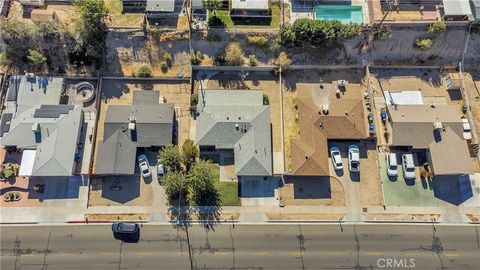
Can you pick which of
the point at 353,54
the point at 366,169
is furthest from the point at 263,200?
the point at 353,54

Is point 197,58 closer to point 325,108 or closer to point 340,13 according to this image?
point 325,108

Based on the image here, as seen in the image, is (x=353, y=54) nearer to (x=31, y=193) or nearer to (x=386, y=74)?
(x=386, y=74)

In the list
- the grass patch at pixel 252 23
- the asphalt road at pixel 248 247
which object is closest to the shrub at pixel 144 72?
the grass patch at pixel 252 23

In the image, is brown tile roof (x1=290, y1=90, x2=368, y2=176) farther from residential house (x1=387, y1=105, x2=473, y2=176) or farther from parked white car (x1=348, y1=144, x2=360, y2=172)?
residential house (x1=387, y1=105, x2=473, y2=176)

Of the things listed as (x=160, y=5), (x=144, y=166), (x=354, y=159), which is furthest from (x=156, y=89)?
(x=354, y=159)

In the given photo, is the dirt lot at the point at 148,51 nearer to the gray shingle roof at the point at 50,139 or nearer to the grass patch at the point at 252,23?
the grass patch at the point at 252,23

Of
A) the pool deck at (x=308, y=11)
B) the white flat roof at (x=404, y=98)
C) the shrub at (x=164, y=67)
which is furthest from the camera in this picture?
the pool deck at (x=308, y=11)
